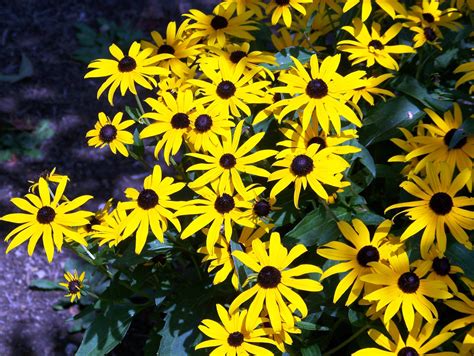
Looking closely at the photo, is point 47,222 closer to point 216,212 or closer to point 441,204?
point 216,212

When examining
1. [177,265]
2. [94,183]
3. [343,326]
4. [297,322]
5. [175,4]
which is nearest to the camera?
[297,322]

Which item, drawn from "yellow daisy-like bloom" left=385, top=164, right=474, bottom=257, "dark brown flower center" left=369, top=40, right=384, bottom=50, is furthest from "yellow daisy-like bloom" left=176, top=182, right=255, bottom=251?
"dark brown flower center" left=369, top=40, right=384, bottom=50

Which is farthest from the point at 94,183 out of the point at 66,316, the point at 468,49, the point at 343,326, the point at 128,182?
the point at 468,49

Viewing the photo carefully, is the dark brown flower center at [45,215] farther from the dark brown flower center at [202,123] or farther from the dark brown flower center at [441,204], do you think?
the dark brown flower center at [441,204]

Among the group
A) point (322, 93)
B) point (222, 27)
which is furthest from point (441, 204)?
point (222, 27)

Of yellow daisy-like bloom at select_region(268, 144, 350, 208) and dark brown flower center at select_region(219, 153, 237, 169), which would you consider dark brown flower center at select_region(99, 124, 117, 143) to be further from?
yellow daisy-like bloom at select_region(268, 144, 350, 208)

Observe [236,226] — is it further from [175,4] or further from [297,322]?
[175,4]
